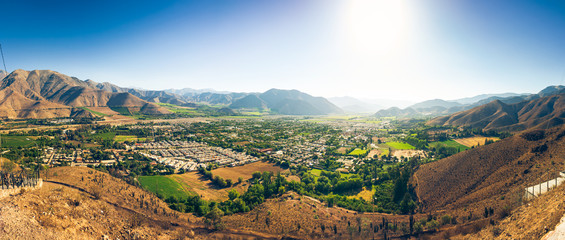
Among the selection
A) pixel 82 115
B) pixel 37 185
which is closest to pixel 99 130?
pixel 82 115

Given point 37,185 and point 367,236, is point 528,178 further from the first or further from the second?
point 37,185

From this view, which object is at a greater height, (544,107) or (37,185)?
(544,107)

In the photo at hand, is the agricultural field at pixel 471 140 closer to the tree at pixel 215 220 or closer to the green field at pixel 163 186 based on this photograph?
the tree at pixel 215 220

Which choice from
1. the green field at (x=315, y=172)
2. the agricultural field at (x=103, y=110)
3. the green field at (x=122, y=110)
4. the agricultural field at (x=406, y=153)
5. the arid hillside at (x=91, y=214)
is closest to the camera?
the arid hillside at (x=91, y=214)

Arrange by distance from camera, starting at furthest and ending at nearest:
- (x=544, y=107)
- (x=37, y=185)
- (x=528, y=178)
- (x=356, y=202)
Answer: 1. (x=544, y=107)
2. (x=356, y=202)
3. (x=528, y=178)
4. (x=37, y=185)

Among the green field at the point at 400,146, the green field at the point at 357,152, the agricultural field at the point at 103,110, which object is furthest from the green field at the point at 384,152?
the agricultural field at the point at 103,110

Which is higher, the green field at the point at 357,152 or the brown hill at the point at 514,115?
the brown hill at the point at 514,115
